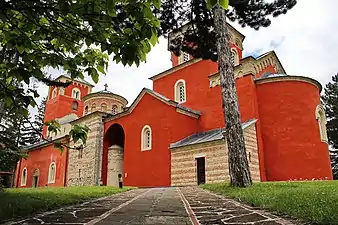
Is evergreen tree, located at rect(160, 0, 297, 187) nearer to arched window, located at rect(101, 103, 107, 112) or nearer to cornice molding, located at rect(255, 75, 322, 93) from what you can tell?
cornice molding, located at rect(255, 75, 322, 93)

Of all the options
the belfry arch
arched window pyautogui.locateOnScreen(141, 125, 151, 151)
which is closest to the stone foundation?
arched window pyautogui.locateOnScreen(141, 125, 151, 151)

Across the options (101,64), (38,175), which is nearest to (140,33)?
(101,64)

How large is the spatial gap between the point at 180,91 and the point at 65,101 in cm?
1834

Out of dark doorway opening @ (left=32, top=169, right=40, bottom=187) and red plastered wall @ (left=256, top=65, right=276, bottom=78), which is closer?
red plastered wall @ (left=256, top=65, right=276, bottom=78)

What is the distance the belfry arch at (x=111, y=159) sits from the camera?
2150 centimetres

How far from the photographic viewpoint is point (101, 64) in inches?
147

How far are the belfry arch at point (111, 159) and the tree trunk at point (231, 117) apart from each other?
14.0 meters

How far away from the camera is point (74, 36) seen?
3.46 meters

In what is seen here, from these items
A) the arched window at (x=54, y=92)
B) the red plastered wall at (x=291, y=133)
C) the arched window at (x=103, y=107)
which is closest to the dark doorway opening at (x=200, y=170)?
the red plastered wall at (x=291, y=133)

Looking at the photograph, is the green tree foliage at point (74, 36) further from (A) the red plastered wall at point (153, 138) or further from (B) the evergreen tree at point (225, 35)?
(A) the red plastered wall at point (153, 138)

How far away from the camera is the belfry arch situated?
2150cm

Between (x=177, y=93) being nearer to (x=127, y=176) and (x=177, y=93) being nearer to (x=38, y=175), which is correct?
(x=127, y=176)

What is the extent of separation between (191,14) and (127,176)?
12.2 metres

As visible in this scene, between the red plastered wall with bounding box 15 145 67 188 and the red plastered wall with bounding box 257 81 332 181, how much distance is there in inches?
649
